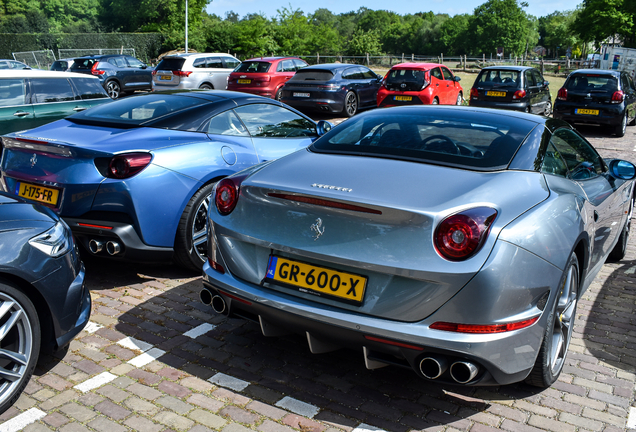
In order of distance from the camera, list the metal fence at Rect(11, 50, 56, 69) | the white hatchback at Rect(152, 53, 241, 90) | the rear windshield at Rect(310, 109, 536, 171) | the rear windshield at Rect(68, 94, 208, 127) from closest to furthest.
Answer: the rear windshield at Rect(310, 109, 536, 171) < the rear windshield at Rect(68, 94, 208, 127) < the white hatchback at Rect(152, 53, 241, 90) < the metal fence at Rect(11, 50, 56, 69)

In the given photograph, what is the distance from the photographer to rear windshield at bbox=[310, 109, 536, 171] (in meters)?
3.25

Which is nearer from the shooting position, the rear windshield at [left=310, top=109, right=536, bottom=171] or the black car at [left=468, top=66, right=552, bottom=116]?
the rear windshield at [left=310, top=109, right=536, bottom=171]

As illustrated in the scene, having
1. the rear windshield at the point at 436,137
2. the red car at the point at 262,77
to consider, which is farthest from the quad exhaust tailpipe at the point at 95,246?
the red car at the point at 262,77

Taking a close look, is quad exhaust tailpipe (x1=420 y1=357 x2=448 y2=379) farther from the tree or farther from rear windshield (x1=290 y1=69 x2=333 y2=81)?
the tree

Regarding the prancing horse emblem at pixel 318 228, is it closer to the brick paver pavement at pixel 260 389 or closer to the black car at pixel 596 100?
the brick paver pavement at pixel 260 389

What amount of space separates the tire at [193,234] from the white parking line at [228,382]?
1.43 m

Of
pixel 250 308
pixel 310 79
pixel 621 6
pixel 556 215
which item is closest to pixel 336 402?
pixel 250 308

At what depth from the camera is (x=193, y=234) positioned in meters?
4.68

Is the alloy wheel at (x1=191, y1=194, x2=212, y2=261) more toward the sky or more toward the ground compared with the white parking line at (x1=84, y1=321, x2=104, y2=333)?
more toward the sky

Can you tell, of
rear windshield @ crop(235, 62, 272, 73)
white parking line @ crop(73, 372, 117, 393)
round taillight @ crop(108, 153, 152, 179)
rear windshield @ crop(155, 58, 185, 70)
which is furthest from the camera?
rear windshield @ crop(155, 58, 185, 70)

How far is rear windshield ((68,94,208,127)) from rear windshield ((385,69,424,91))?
1105 centimetres

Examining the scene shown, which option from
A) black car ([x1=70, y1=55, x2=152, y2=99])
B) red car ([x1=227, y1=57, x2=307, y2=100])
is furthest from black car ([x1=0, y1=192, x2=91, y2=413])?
black car ([x1=70, y1=55, x2=152, y2=99])

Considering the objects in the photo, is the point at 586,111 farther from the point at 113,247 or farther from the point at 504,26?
the point at 504,26

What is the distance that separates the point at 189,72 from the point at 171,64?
0.78 meters
